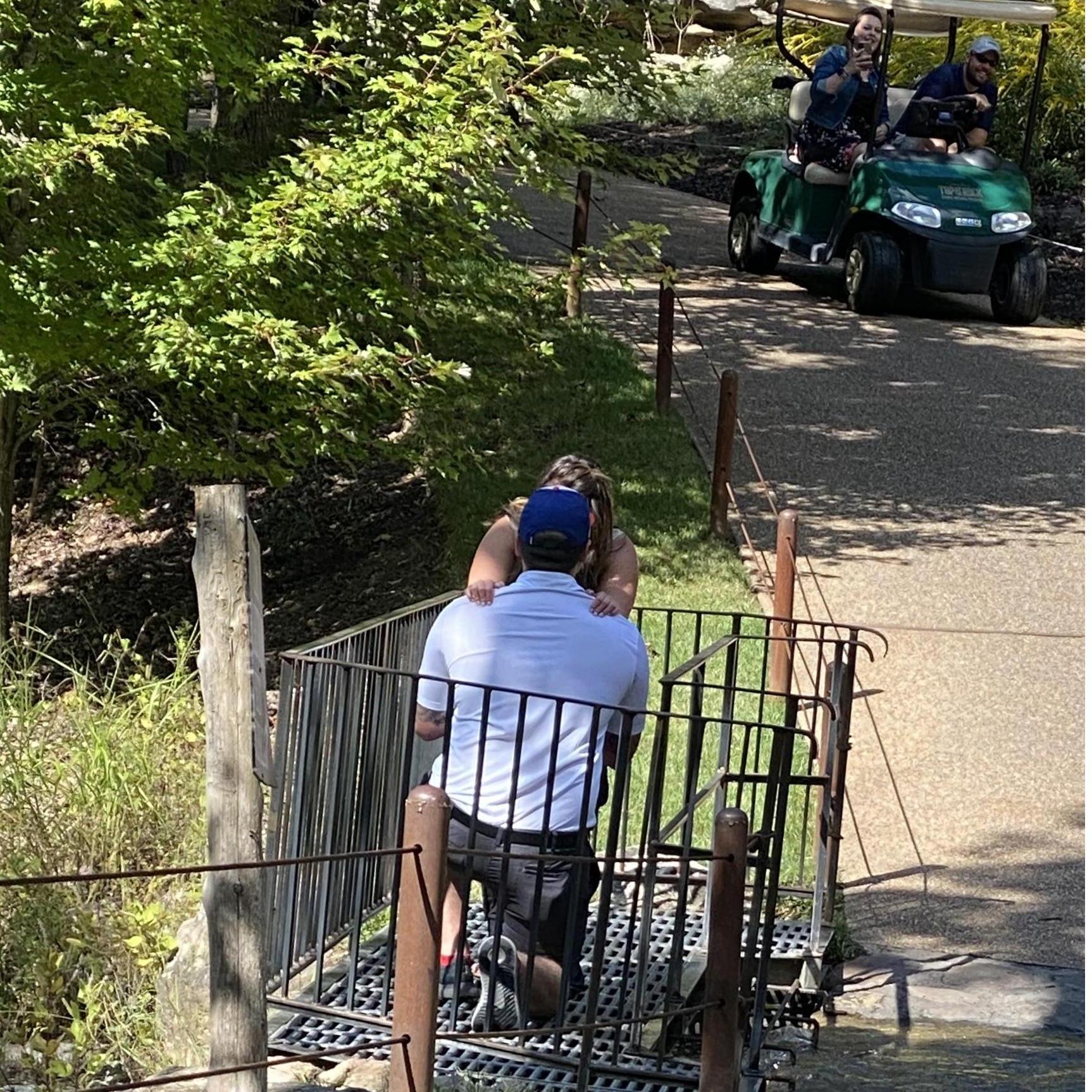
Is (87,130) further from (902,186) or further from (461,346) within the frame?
(902,186)

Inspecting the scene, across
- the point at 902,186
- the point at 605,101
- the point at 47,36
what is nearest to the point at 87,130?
the point at 47,36

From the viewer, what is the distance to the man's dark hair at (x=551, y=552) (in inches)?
182

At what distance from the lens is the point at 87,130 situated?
806 cm

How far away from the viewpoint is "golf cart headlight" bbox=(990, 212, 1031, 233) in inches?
567

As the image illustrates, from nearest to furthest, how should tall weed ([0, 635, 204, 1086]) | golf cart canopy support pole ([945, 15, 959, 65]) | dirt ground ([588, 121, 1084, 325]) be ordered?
tall weed ([0, 635, 204, 1086]) < golf cart canopy support pole ([945, 15, 959, 65]) < dirt ground ([588, 121, 1084, 325])

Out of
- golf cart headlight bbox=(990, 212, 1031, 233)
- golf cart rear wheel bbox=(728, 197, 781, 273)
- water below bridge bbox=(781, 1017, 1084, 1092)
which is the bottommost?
water below bridge bbox=(781, 1017, 1084, 1092)

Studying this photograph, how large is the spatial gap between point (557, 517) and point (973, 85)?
36.9 feet

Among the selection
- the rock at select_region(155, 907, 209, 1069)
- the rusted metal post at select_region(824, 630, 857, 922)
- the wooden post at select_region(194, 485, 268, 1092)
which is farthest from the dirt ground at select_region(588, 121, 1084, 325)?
the wooden post at select_region(194, 485, 268, 1092)

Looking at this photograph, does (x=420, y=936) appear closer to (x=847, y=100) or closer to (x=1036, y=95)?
(x=847, y=100)

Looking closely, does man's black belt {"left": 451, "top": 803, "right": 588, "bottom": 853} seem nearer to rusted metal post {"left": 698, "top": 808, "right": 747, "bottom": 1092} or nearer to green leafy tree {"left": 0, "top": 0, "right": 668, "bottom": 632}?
rusted metal post {"left": 698, "top": 808, "right": 747, "bottom": 1092}

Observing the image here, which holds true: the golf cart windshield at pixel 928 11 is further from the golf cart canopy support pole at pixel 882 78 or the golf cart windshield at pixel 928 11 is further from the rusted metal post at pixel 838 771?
the rusted metal post at pixel 838 771

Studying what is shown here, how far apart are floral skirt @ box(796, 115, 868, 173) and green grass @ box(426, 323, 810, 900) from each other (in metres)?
2.56

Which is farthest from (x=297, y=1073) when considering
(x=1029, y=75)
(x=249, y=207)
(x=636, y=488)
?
(x=1029, y=75)

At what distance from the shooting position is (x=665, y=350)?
39.1 feet
